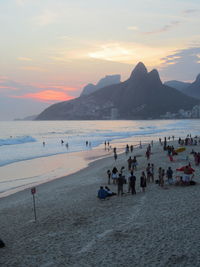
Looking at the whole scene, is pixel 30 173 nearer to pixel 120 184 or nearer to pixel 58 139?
pixel 120 184

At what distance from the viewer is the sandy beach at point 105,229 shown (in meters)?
8.73

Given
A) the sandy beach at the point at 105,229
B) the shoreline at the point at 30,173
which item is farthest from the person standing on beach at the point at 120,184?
the shoreline at the point at 30,173

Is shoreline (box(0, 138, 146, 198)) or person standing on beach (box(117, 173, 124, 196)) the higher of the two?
person standing on beach (box(117, 173, 124, 196))

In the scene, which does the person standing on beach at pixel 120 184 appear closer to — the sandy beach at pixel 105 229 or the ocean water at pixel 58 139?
the sandy beach at pixel 105 229

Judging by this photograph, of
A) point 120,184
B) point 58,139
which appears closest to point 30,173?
point 120,184

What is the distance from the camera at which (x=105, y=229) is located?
11.0 meters

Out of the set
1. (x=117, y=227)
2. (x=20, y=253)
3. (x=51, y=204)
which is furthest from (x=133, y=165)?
(x=20, y=253)

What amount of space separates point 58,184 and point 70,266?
43.1 ft

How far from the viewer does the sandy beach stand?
28.6 ft

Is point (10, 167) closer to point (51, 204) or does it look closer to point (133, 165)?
point (133, 165)

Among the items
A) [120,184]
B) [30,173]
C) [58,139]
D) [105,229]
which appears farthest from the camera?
[58,139]

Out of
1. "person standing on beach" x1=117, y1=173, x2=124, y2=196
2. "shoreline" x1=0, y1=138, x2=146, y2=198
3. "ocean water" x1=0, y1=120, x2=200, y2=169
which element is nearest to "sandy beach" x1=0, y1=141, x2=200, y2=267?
"person standing on beach" x1=117, y1=173, x2=124, y2=196

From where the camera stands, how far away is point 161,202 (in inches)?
543

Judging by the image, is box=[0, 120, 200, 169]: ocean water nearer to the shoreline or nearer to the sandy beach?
the shoreline
